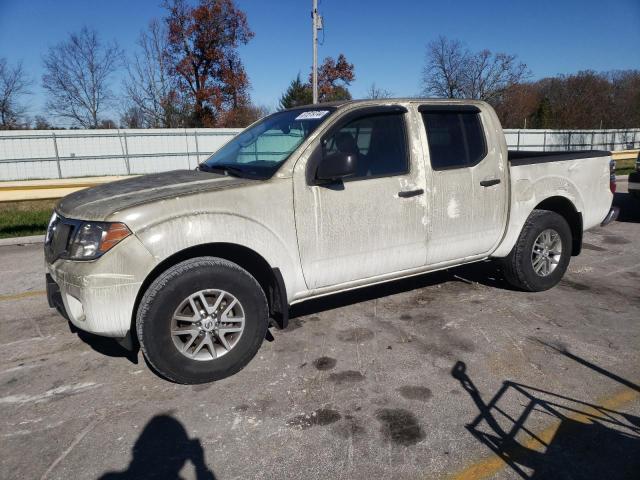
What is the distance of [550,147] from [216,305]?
29410 millimetres

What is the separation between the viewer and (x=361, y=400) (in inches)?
117

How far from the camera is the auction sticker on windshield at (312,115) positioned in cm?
369

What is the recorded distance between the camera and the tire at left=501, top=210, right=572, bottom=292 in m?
A: 4.62

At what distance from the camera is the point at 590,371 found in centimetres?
324

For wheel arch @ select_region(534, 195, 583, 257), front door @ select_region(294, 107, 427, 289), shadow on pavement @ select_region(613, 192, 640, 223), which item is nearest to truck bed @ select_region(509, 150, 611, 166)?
wheel arch @ select_region(534, 195, 583, 257)

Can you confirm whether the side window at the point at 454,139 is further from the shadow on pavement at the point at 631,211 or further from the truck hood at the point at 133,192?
the shadow on pavement at the point at 631,211

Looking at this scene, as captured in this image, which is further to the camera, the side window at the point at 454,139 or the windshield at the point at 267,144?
the side window at the point at 454,139

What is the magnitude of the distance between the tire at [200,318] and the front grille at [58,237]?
0.66m

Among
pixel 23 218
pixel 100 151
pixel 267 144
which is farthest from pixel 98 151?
pixel 267 144

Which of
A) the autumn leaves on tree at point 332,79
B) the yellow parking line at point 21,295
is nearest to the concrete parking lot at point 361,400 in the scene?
the yellow parking line at point 21,295

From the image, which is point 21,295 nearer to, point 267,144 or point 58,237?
point 58,237

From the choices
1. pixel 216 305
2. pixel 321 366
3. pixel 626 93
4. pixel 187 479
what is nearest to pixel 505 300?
pixel 321 366

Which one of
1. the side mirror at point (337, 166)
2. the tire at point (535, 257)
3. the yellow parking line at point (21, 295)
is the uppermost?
the side mirror at point (337, 166)

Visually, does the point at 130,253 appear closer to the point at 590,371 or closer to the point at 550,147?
the point at 590,371
